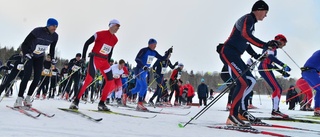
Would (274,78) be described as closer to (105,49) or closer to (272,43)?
(272,43)

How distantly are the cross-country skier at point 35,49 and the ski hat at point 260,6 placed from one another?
12.3 ft

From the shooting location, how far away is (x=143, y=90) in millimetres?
9617

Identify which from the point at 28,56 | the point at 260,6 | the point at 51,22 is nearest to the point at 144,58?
the point at 51,22

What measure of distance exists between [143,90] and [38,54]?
4.07 metres

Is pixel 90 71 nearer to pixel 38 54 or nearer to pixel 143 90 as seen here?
pixel 38 54

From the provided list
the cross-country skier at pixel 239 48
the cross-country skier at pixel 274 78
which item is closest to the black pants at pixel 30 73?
the cross-country skier at pixel 239 48

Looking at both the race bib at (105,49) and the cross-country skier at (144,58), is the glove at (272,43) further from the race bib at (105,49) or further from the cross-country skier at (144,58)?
the cross-country skier at (144,58)

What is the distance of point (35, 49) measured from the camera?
610 cm

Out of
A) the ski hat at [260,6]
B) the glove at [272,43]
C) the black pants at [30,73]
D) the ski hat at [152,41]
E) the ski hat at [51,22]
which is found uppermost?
the ski hat at [152,41]

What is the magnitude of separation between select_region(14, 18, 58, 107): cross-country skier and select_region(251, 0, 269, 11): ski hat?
3756mm

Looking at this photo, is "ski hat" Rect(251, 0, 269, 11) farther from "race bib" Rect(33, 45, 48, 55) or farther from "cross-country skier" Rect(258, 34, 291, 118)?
"race bib" Rect(33, 45, 48, 55)

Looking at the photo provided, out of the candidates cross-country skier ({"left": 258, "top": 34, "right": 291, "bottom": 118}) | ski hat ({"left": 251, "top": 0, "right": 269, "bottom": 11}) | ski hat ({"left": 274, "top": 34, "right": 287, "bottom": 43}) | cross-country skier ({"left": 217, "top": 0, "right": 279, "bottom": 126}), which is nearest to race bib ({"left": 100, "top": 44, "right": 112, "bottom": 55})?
cross-country skier ({"left": 217, "top": 0, "right": 279, "bottom": 126})

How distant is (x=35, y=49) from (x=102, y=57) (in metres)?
1.34

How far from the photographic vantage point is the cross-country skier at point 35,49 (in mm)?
5871
